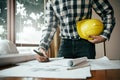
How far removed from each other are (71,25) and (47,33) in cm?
18

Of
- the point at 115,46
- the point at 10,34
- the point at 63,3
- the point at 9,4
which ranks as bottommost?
the point at 115,46

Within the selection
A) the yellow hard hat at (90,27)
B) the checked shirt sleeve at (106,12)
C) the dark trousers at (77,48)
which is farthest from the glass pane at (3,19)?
the yellow hard hat at (90,27)

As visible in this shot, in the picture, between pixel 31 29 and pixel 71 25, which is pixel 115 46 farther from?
pixel 71 25

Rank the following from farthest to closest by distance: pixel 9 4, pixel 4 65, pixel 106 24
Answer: pixel 9 4, pixel 106 24, pixel 4 65

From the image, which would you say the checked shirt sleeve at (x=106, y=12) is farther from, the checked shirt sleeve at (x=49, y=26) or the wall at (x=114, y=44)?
the wall at (x=114, y=44)

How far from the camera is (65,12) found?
138 centimetres

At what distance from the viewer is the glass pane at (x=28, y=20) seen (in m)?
3.38

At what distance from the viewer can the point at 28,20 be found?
3520 mm

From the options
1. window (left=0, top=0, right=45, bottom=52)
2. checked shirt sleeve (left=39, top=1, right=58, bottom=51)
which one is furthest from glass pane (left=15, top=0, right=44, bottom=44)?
checked shirt sleeve (left=39, top=1, right=58, bottom=51)

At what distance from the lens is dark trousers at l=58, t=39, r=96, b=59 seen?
131 centimetres

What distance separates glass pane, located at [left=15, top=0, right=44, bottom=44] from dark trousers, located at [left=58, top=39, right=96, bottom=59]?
2.15 meters

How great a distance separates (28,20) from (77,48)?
234 cm

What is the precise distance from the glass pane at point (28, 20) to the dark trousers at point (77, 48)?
2.15 meters

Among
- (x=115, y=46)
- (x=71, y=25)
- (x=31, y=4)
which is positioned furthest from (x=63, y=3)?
(x=115, y=46)
